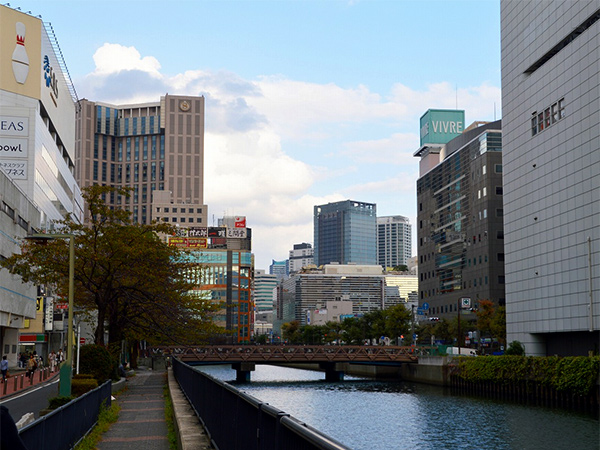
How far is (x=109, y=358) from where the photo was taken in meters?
39.2

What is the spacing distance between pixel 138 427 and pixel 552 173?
63060mm

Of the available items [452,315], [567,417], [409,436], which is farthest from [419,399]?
[452,315]

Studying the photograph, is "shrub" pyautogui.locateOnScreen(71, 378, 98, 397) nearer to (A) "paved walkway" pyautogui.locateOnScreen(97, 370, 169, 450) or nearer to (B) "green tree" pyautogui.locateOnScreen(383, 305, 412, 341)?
(A) "paved walkway" pyautogui.locateOnScreen(97, 370, 169, 450)

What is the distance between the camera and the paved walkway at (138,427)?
1977 centimetres

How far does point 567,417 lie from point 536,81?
43.7 meters

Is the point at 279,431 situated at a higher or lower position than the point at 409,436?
higher

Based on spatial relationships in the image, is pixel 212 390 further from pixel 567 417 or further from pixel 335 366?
pixel 335 366

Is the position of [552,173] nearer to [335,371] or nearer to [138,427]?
[335,371]

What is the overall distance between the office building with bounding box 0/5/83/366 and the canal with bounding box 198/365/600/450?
102 ft

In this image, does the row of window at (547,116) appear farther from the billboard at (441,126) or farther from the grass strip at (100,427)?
the billboard at (441,126)

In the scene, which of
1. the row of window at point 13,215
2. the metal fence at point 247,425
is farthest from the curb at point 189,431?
the row of window at point 13,215

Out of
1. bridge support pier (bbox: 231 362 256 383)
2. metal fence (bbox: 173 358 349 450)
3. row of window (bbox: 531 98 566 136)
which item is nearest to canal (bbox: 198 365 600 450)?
metal fence (bbox: 173 358 349 450)

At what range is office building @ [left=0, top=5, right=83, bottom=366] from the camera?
80.9 metres

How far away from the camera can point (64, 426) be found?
1619 cm
